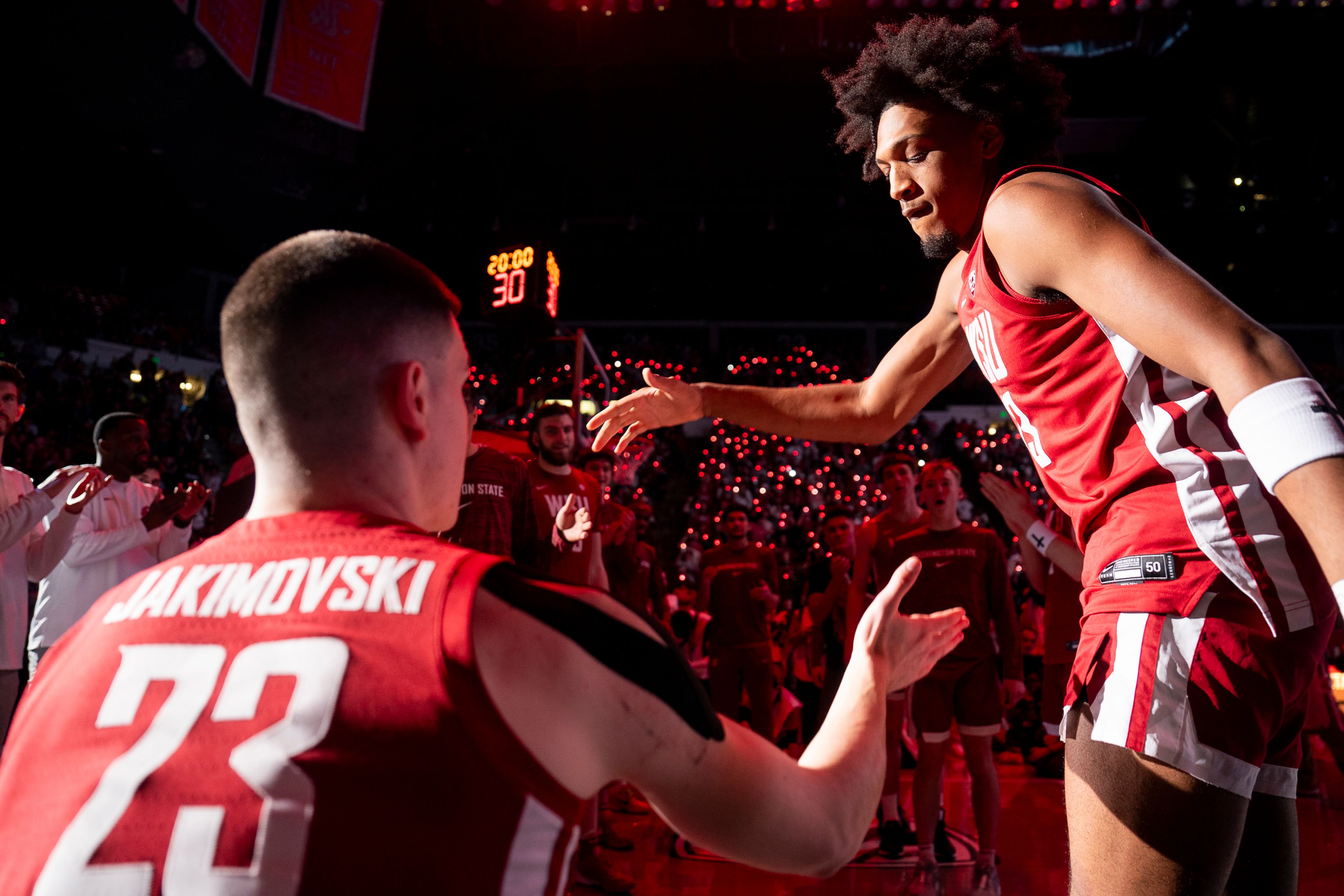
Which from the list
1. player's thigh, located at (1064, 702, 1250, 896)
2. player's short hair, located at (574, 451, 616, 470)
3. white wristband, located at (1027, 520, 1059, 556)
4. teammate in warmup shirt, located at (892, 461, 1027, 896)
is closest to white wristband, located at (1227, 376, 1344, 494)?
player's thigh, located at (1064, 702, 1250, 896)

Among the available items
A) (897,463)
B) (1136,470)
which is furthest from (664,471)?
(1136,470)

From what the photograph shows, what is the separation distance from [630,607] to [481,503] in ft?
10.5

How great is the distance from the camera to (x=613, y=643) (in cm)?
82

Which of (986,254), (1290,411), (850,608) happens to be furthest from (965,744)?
(1290,411)

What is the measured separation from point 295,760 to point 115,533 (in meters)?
4.30

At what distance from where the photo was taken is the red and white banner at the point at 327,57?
24.5ft

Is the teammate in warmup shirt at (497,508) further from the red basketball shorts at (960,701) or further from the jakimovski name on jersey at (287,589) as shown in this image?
the jakimovski name on jersey at (287,589)

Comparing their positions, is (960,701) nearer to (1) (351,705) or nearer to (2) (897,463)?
(2) (897,463)

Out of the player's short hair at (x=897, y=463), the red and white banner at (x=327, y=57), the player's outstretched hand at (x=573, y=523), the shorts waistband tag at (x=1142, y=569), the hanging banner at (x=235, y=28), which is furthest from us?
the red and white banner at (x=327, y=57)

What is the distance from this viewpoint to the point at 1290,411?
895 millimetres

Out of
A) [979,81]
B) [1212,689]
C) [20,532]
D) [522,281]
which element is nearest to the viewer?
[1212,689]

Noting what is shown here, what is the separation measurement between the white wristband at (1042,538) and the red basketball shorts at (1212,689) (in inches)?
89.1

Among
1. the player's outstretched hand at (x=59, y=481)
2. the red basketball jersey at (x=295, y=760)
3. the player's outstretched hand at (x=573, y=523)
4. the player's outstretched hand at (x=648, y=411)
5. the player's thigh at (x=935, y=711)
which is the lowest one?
the player's thigh at (x=935, y=711)

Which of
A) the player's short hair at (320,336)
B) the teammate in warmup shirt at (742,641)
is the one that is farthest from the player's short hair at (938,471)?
the player's short hair at (320,336)
